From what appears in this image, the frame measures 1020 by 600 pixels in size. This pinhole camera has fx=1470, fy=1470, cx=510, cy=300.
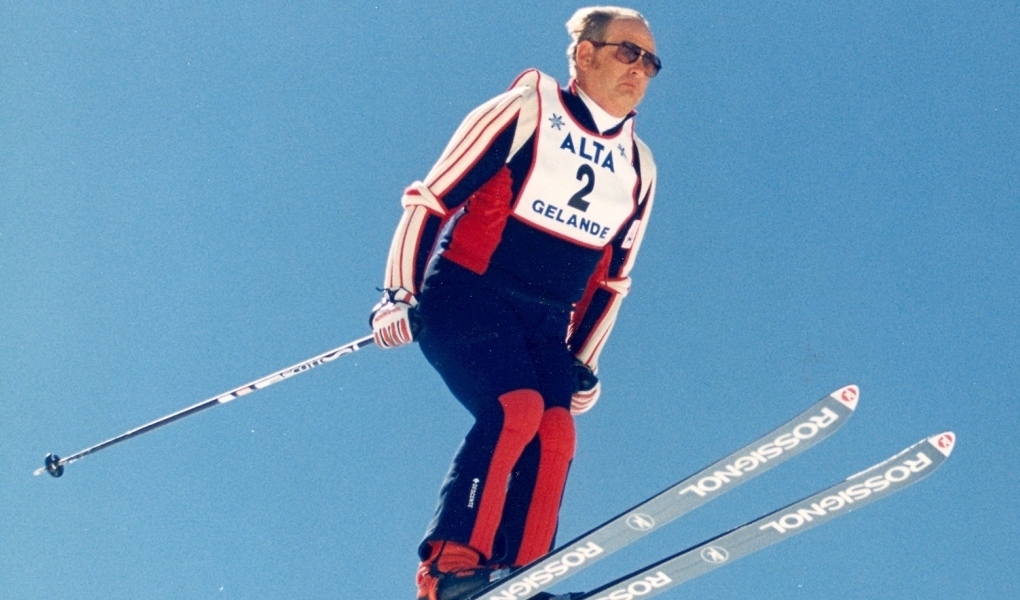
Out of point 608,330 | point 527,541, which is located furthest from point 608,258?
point 527,541

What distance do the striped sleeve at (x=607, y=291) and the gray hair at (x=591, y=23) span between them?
0.51 metres

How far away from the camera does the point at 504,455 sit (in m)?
5.54

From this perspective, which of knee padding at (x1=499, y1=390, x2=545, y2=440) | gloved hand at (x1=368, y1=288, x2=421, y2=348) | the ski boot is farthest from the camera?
gloved hand at (x1=368, y1=288, x2=421, y2=348)

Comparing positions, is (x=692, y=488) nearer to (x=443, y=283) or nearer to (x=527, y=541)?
(x=527, y=541)

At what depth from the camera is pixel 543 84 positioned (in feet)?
20.2

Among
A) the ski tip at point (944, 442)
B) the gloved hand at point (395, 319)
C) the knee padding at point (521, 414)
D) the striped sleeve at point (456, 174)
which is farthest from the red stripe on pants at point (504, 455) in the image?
the ski tip at point (944, 442)

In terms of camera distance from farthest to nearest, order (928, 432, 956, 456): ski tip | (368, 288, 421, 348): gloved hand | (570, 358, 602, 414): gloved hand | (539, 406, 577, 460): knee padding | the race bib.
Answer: (570, 358, 602, 414): gloved hand < the race bib < (368, 288, 421, 348): gloved hand < (539, 406, 577, 460): knee padding < (928, 432, 956, 456): ski tip

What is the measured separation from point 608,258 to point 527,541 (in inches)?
59.6

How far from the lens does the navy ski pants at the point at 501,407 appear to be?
545cm

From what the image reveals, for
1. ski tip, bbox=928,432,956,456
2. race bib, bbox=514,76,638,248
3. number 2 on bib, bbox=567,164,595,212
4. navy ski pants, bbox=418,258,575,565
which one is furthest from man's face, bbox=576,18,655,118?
ski tip, bbox=928,432,956,456

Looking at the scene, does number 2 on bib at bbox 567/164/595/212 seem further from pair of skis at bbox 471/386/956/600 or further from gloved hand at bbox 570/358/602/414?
pair of skis at bbox 471/386/956/600

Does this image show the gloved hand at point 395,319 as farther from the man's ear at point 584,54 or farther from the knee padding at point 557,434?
the man's ear at point 584,54

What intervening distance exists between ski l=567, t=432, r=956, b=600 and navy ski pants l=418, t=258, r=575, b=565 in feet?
1.34

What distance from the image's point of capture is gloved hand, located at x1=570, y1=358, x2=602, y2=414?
653 cm
